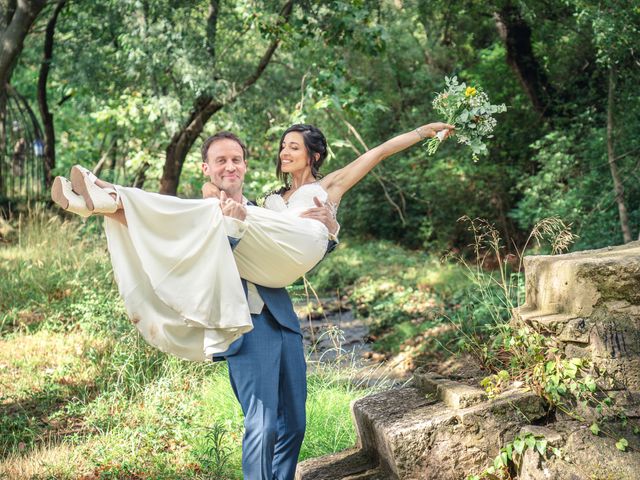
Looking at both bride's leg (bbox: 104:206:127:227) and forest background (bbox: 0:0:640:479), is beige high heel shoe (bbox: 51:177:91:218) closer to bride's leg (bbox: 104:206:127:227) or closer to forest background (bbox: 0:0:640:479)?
bride's leg (bbox: 104:206:127:227)

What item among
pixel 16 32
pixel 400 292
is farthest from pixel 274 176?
pixel 16 32

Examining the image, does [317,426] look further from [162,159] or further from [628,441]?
[162,159]

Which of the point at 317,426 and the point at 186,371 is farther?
the point at 186,371

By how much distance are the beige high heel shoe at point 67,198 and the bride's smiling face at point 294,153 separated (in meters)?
1.13

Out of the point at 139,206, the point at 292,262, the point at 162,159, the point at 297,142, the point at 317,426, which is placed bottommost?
the point at 317,426

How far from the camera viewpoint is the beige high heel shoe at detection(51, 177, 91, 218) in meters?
2.76

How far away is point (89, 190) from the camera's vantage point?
9.21 feet

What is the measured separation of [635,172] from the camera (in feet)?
29.5

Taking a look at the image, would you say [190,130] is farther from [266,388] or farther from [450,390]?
[266,388]

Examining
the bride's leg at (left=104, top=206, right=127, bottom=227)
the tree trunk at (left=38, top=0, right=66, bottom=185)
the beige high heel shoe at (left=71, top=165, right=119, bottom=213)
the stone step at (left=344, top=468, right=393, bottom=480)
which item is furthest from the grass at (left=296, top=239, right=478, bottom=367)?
the tree trunk at (left=38, top=0, right=66, bottom=185)

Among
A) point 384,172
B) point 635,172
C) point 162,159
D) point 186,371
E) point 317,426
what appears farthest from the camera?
point 384,172

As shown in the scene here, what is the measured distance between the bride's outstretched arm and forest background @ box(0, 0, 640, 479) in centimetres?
87

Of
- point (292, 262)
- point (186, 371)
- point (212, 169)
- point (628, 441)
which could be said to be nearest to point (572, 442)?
point (628, 441)

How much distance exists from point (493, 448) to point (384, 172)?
11511mm
